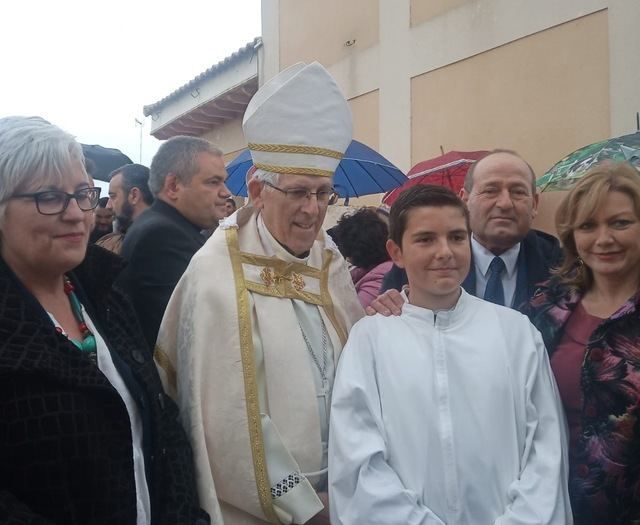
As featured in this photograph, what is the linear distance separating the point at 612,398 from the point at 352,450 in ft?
2.82

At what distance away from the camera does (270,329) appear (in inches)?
92.9

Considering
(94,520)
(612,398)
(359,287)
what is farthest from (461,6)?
(94,520)

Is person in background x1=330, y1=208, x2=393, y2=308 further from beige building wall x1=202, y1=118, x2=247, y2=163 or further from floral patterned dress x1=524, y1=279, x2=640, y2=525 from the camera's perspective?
beige building wall x1=202, y1=118, x2=247, y2=163

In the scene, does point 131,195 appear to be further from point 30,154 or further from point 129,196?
point 30,154

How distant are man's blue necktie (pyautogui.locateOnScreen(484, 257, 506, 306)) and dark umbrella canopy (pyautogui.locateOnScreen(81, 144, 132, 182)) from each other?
519cm

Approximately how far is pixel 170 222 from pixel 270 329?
38.3 inches

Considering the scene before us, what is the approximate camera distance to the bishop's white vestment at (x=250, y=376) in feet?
7.28

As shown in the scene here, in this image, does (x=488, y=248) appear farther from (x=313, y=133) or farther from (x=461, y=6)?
(x=461, y=6)

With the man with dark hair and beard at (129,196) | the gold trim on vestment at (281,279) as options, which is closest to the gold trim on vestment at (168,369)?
the gold trim on vestment at (281,279)

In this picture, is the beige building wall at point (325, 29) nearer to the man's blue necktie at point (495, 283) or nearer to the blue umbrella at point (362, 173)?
the blue umbrella at point (362, 173)

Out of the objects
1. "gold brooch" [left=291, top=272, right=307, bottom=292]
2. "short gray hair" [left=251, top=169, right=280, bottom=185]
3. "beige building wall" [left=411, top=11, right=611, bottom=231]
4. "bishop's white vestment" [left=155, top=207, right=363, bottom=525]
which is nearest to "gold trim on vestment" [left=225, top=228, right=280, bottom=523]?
"bishop's white vestment" [left=155, top=207, right=363, bottom=525]

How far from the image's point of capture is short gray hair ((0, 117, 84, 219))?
5.85ft

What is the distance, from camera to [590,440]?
2.17 meters

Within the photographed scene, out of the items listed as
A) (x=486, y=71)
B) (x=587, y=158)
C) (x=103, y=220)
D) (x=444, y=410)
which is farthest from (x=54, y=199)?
(x=486, y=71)
